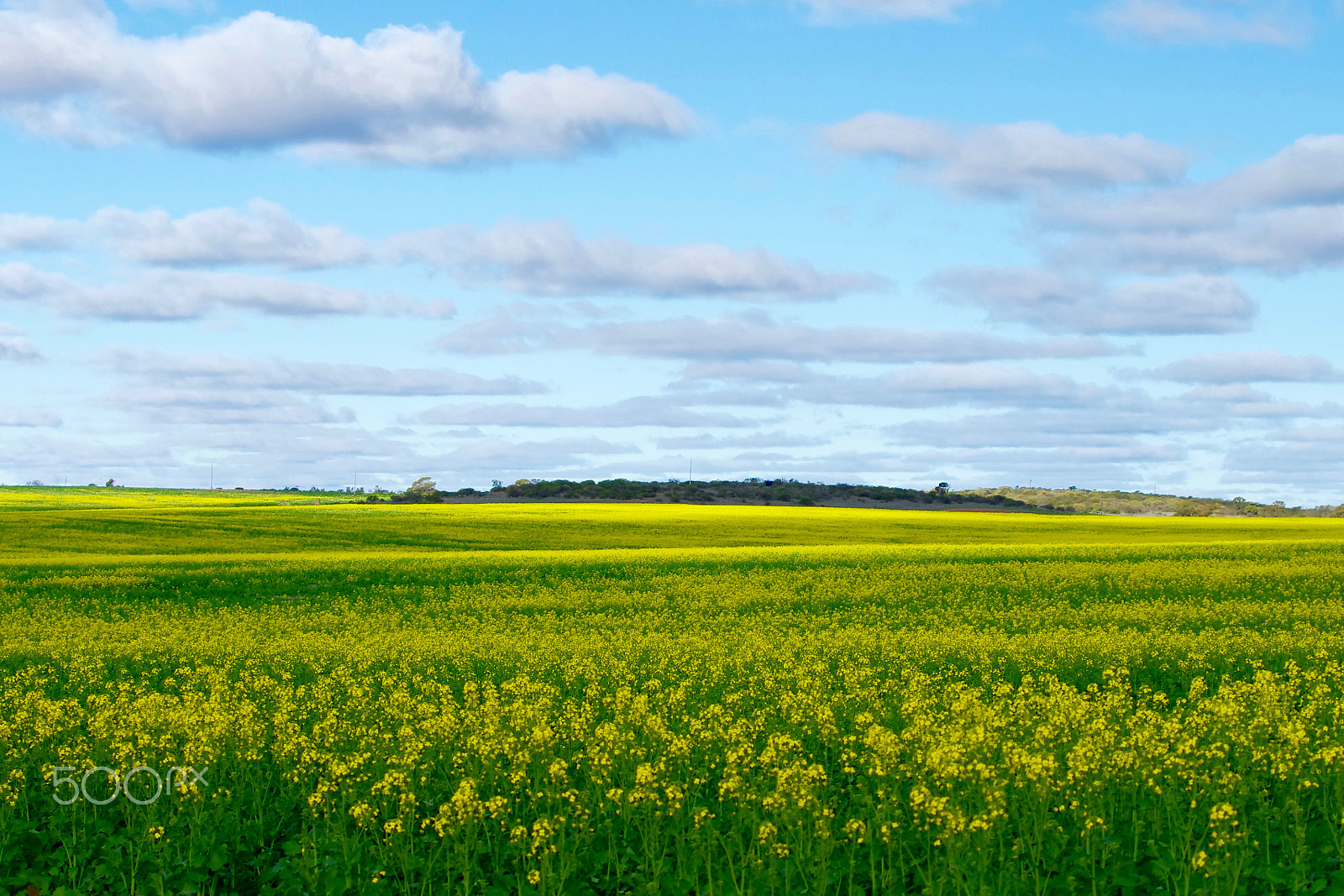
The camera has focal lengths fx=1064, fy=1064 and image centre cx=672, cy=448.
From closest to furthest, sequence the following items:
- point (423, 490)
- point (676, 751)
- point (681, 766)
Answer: point (676, 751) < point (681, 766) < point (423, 490)

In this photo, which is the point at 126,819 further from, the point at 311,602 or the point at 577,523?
the point at 577,523

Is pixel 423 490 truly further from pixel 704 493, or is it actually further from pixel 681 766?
pixel 681 766

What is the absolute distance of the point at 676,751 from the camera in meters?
9.58

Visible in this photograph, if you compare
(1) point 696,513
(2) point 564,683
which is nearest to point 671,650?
(2) point 564,683

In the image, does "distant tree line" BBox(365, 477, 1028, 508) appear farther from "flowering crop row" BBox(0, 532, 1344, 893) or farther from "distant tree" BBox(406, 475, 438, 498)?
"flowering crop row" BBox(0, 532, 1344, 893)

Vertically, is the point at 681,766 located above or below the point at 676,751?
below

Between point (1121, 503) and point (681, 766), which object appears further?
point (1121, 503)

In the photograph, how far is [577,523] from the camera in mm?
62406

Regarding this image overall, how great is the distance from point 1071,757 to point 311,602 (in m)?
24.8

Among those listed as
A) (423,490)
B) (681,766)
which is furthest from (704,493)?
(681,766)

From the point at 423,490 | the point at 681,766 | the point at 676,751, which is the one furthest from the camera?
the point at 423,490

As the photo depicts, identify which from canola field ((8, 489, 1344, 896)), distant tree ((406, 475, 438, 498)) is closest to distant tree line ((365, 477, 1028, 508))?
distant tree ((406, 475, 438, 498))

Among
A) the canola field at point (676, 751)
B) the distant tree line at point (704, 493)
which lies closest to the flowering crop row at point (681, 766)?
the canola field at point (676, 751)

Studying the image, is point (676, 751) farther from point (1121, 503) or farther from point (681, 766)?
point (1121, 503)
